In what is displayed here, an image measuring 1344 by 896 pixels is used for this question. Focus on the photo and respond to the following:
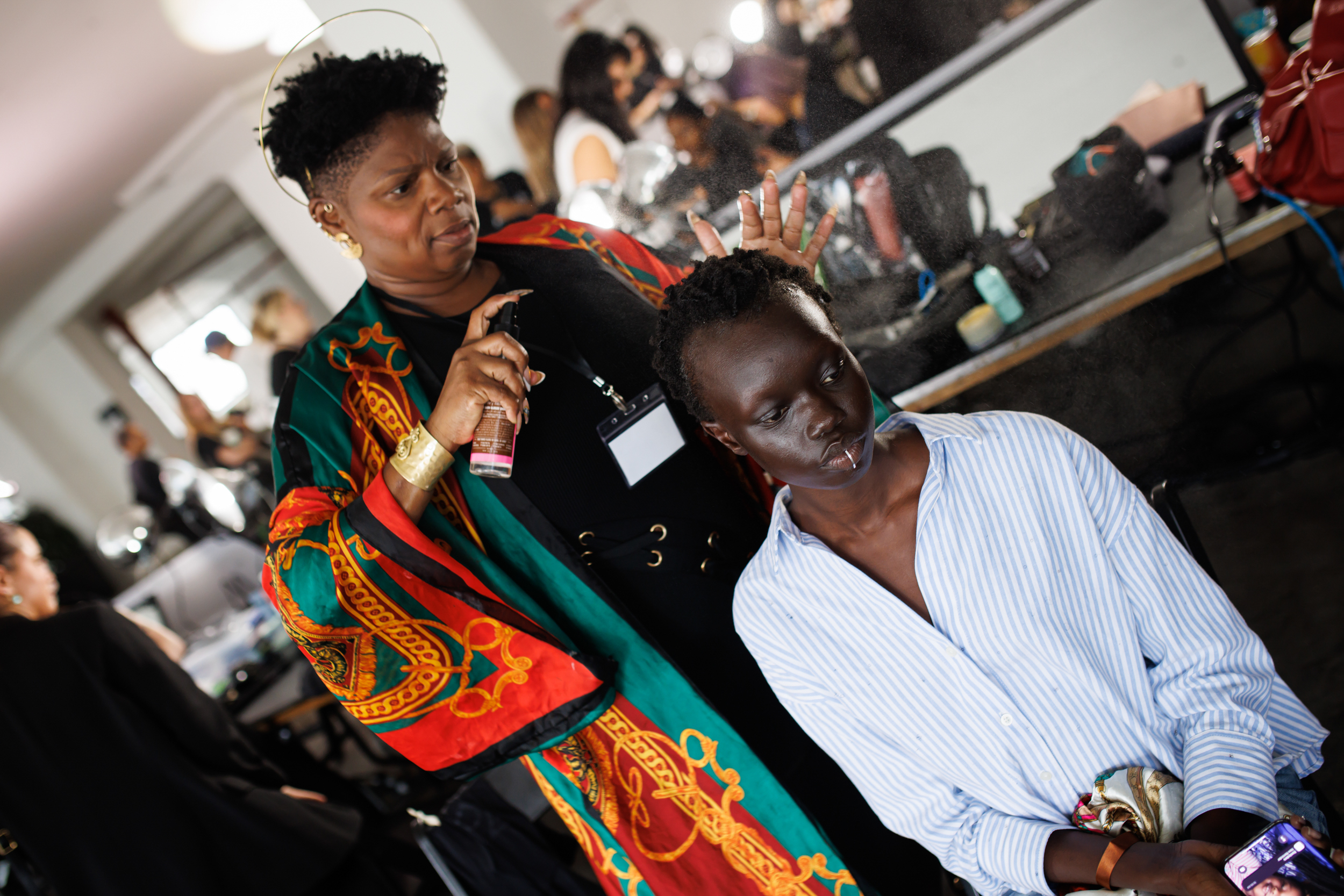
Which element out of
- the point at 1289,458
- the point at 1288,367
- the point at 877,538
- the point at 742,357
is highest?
the point at 742,357

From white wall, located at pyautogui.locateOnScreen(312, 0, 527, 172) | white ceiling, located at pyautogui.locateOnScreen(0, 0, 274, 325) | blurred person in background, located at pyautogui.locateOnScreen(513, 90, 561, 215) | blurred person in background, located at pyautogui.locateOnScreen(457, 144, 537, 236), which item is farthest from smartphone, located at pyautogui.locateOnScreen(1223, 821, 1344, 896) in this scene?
blurred person in background, located at pyautogui.locateOnScreen(513, 90, 561, 215)

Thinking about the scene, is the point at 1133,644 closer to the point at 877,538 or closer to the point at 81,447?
the point at 877,538

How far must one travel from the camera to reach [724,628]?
1298mm

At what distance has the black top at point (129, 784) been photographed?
2.03m

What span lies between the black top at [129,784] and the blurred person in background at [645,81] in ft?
10.4

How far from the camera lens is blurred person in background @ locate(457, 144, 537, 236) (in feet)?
9.48

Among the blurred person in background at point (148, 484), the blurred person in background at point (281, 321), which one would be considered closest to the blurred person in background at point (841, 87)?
the blurred person in background at point (281, 321)

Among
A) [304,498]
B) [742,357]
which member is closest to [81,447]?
[304,498]

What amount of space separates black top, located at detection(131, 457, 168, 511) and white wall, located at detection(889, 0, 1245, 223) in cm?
559

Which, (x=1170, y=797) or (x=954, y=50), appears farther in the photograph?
(x=954, y=50)

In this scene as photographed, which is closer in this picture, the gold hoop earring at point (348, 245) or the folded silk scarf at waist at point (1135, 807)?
the folded silk scarf at waist at point (1135, 807)

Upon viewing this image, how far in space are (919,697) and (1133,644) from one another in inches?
10.3

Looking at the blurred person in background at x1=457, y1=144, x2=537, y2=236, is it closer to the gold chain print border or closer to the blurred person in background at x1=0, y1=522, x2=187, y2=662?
the blurred person in background at x1=0, y1=522, x2=187, y2=662

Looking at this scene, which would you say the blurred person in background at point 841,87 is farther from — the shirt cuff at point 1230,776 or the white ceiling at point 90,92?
the shirt cuff at point 1230,776
